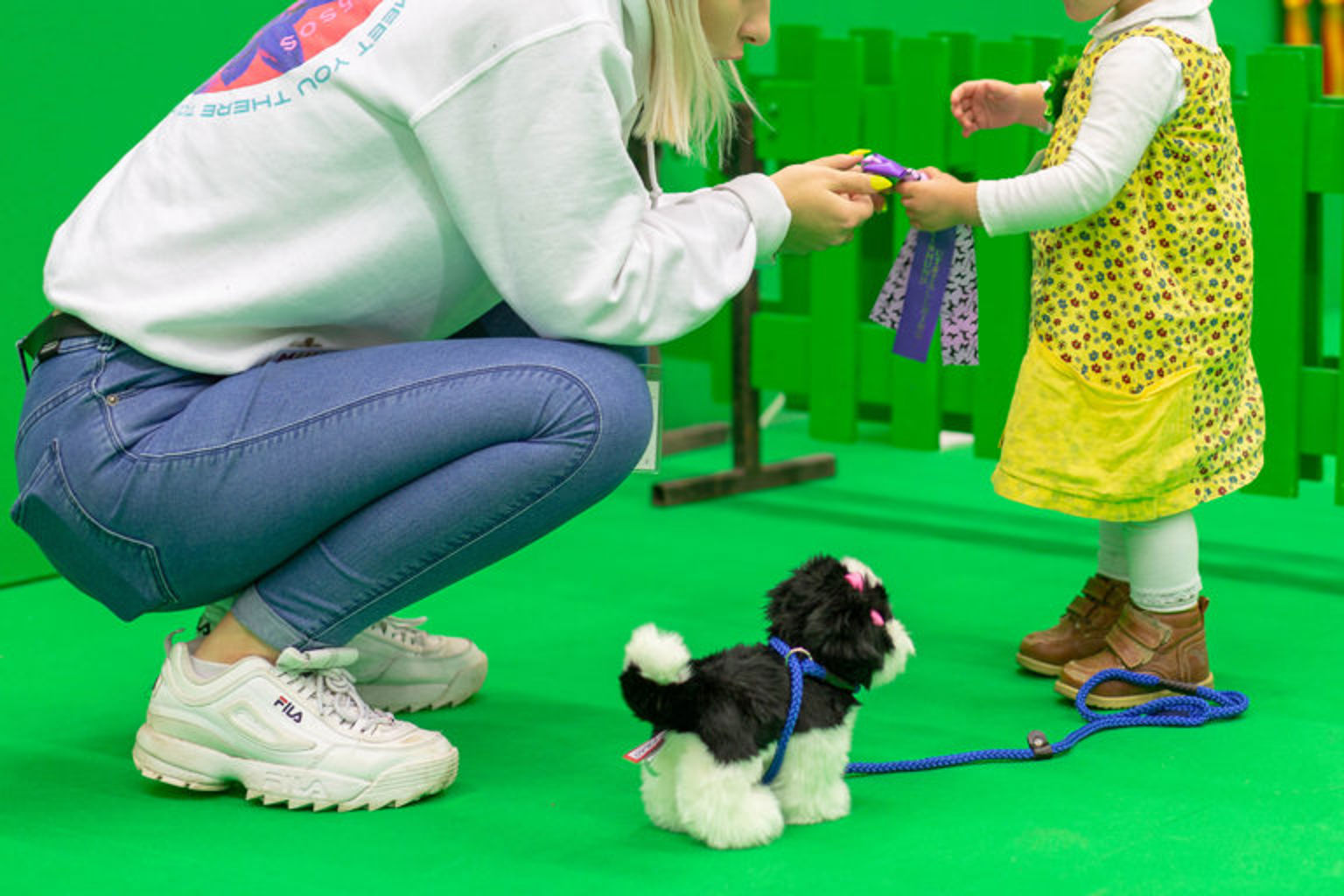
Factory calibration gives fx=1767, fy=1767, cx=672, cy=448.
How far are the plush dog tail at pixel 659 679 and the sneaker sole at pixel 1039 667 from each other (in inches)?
27.6

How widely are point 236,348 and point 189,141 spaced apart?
21 centimetres

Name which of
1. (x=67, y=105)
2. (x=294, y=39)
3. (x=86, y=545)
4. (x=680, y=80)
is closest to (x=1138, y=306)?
(x=680, y=80)

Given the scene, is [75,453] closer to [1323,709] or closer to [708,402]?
[1323,709]

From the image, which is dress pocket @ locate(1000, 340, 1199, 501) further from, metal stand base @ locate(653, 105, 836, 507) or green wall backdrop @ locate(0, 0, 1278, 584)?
green wall backdrop @ locate(0, 0, 1278, 584)

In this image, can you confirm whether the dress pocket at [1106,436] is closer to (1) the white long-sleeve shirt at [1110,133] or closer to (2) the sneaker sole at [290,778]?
(1) the white long-sleeve shirt at [1110,133]

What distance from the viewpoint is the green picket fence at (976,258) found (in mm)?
2588

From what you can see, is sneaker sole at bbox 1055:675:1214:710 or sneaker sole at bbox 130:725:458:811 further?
sneaker sole at bbox 1055:675:1214:710

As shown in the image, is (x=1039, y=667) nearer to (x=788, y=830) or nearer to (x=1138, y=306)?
(x=1138, y=306)

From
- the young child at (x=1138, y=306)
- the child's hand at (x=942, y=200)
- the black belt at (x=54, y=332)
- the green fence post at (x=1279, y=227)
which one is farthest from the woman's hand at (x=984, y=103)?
the black belt at (x=54, y=332)

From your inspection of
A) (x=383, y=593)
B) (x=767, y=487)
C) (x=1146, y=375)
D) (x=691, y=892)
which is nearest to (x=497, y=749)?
(x=383, y=593)

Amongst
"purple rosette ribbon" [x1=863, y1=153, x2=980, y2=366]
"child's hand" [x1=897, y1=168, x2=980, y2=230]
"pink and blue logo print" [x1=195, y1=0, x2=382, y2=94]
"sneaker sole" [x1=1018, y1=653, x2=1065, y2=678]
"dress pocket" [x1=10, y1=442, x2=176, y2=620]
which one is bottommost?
"sneaker sole" [x1=1018, y1=653, x2=1065, y2=678]

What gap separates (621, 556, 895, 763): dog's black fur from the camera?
1.63 metres

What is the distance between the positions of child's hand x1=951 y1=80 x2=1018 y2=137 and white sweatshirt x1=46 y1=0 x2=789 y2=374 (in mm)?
626

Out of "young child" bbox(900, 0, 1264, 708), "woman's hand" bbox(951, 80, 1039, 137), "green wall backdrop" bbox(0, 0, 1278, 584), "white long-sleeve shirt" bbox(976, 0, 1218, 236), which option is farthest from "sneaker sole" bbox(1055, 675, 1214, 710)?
"green wall backdrop" bbox(0, 0, 1278, 584)
